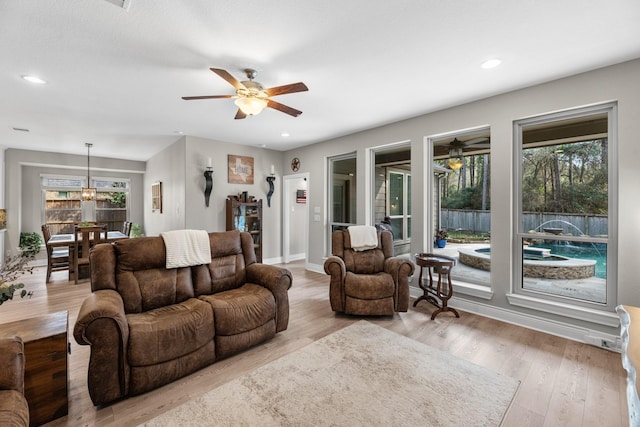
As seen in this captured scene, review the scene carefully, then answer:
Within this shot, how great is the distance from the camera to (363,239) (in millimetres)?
3730

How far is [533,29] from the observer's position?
207cm

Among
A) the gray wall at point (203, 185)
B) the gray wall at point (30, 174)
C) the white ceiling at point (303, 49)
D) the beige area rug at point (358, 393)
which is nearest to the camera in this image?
the beige area rug at point (358, 393)

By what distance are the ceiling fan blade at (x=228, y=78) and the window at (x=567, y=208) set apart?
9.99ft

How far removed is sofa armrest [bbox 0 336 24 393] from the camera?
4.24ft

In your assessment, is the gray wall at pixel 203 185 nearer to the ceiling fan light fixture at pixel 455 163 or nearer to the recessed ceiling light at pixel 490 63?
the ceiling fan light fixture at pixel 455 163

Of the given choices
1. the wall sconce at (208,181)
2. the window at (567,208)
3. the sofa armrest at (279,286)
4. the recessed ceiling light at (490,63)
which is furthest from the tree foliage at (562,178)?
the wall sconce at (208,181)

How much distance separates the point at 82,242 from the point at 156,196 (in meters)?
1.90

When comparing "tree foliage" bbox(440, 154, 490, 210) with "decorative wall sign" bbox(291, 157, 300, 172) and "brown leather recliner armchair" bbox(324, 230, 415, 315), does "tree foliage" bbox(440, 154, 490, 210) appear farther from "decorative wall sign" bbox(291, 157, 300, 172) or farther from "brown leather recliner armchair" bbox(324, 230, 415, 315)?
"decorative wall sign" bbox(291, 157, 300, 172)

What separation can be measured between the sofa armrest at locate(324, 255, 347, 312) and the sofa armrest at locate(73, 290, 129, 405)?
79.4 inches

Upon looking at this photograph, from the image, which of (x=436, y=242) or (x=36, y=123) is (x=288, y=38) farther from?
(x=36, y=123)

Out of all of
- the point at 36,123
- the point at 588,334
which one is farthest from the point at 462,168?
the point at 36,123

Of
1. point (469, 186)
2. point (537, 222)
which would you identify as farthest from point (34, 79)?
point (537, 222)

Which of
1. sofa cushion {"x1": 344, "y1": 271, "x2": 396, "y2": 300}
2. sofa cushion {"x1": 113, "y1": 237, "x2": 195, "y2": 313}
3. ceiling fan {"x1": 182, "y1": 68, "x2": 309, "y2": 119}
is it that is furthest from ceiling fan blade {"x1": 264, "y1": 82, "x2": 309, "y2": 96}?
sofa cushion {"x1": 344, "y1": 271, "x2": 396, "y2": 300}

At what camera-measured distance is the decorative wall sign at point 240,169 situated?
5598 millimetres
